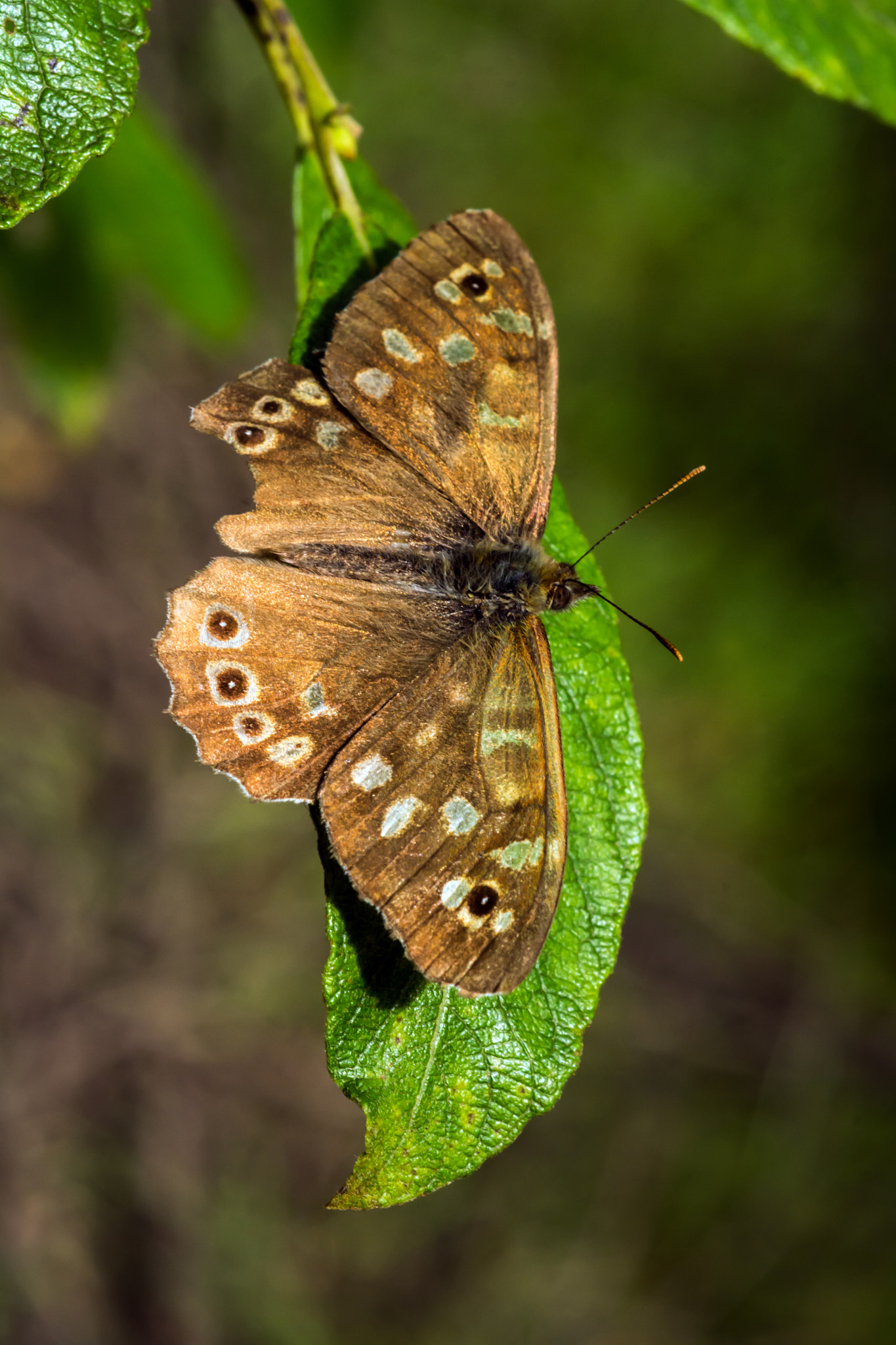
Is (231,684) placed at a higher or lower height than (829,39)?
lower

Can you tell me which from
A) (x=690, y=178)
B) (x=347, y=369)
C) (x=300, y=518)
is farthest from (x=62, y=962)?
(x=690, y=178)

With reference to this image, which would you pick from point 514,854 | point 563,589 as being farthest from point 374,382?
point 514,854

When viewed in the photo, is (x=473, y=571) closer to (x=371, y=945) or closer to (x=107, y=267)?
(x=371, y=945)

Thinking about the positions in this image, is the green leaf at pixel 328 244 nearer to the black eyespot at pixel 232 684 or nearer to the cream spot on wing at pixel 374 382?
the cream spot on wing at pixel 374 382

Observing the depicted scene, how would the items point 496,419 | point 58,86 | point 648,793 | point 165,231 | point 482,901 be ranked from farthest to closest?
point 648,793 → point 165,231 → point 496,419 → point 482,901 → point 58,86

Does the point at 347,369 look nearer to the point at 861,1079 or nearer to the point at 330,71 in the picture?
the point at 330,71
